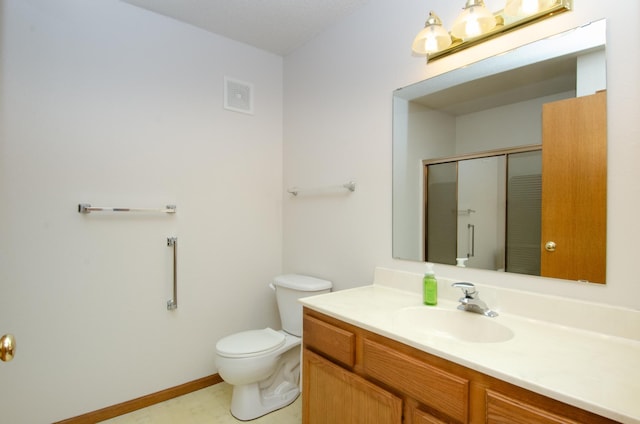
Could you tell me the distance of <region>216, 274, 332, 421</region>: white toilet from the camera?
1.93 meters

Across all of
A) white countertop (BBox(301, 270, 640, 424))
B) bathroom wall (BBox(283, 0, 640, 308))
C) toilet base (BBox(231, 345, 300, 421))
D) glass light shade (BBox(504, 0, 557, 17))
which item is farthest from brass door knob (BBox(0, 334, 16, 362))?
glass light shade (BBox(504, 0, 557, 17))

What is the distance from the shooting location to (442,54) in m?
1.67

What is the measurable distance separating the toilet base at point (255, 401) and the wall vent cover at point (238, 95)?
1.86m

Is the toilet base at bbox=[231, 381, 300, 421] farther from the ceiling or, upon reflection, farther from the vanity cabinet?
the ceiling

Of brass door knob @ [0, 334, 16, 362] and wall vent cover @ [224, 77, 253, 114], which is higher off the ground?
wall vent cover @ [224, 77, 253, 114]

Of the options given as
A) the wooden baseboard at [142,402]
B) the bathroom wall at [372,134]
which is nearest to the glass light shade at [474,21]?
the bathroom wall at [372,134]

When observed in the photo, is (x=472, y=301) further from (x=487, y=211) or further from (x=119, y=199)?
(x=119, y=199)

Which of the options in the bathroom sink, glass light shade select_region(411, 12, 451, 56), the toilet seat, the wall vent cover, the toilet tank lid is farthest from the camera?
the wall vent cover

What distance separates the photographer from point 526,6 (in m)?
1.31

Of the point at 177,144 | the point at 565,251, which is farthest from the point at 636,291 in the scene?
the point at 177,144

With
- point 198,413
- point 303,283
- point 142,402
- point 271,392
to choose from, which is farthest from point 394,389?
point 142,402

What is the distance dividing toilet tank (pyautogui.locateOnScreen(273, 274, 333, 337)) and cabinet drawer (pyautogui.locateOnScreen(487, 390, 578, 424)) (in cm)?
129

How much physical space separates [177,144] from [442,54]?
5.50 feet

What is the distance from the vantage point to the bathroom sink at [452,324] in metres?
1.29
